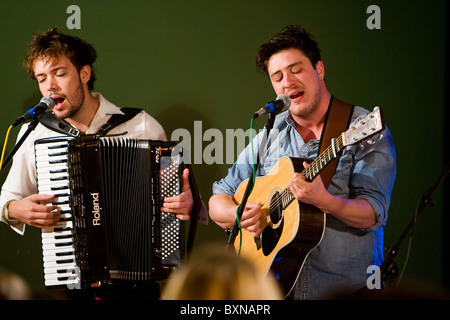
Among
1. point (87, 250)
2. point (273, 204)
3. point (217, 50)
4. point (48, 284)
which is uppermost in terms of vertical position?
point (217, 50)

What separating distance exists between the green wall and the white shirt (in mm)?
358

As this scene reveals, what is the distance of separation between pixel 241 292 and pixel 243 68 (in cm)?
284

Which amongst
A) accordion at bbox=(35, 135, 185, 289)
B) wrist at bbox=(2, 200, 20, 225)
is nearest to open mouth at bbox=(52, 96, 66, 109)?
accordion at bbox=(35, 135, 185, 289)

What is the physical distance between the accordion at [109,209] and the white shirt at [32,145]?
492 millimetres

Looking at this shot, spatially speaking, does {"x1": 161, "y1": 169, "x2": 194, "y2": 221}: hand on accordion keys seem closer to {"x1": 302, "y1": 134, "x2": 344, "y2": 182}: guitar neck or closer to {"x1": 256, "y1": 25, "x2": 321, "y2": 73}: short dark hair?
{"x1": 302, "y1": 134, "x2": 344, "y2": 182}: guitar neck

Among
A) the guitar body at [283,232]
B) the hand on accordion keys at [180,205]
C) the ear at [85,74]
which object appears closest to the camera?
the guitar body at [283,232]

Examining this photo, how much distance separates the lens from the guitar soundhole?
2.86 metres

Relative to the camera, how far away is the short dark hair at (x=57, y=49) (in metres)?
3.53

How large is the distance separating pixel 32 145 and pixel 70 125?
1.50 feet

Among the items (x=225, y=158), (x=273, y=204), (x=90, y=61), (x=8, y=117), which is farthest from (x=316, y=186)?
(x=8, y=117)

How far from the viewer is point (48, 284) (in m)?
2.97

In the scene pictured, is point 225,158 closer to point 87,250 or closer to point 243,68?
point 243,68

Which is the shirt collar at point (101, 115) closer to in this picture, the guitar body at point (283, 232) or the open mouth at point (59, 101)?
the open mouth at point (59, 101)

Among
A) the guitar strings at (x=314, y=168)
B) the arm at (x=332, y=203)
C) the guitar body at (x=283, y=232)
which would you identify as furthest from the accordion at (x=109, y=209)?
the arm at (x=332, y=203)
